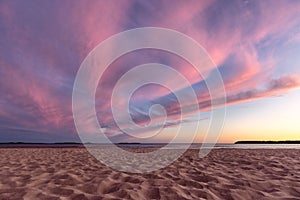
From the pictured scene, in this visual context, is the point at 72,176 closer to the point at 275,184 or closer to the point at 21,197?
the point at 21,197

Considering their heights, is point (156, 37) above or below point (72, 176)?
above

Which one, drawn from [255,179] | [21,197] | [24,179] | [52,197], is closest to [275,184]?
[255,179]

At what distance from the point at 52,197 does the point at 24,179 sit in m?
1.70

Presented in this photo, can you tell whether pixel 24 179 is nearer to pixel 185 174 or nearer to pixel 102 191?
pixel 102 191

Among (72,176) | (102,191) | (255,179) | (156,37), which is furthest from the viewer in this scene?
(156,37)

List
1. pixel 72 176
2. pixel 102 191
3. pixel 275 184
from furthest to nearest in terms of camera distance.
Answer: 1. pixel 72 176
2. pixel 275 184
3. pixel 102 191

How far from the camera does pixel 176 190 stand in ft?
14.1

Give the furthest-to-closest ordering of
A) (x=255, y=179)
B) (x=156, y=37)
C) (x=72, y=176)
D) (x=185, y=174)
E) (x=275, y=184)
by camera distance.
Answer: (x=156, y=37) → (x=185, y=174) → (x=72, y=176) → (x=255, y=179) → (x=275, y=184)

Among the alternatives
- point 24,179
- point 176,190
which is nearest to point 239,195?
point 176,190

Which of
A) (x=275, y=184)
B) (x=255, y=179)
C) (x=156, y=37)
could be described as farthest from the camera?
(x=156, y=37)

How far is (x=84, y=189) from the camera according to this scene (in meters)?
4.35

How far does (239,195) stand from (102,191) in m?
2.37

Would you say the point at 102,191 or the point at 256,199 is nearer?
the point at 256,199

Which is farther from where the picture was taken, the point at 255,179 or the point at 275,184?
the point at 255,179
